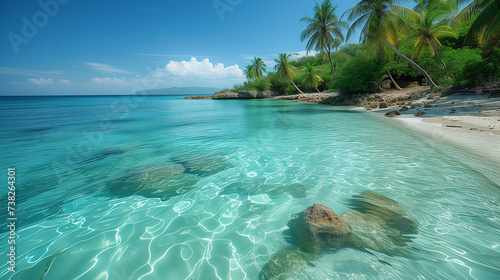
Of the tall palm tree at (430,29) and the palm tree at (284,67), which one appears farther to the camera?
the palm tree at (284,67)

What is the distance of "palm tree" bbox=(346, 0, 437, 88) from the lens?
688 inches

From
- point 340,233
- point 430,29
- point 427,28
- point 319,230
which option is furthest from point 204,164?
point 430,29

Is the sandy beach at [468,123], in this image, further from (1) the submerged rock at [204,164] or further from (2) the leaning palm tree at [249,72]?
(2) the leaning palm tree at [249,72]

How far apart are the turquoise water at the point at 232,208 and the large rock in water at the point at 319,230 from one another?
0.16 m

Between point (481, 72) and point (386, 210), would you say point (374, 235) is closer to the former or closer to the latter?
point (386, 210)

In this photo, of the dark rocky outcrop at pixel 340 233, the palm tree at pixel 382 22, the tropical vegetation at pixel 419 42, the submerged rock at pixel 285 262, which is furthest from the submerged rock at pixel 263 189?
the palm tree at pixel 382 22

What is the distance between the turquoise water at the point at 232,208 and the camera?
2254 millimetres

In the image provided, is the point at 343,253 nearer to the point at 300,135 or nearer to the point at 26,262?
the point at 26,262

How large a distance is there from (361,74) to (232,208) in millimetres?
25453

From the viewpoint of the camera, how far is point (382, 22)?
18.2 m

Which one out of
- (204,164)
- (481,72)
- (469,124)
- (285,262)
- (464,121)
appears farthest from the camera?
(481,72)

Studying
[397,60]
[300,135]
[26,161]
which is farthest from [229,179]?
[397,60]

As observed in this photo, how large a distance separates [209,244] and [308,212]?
1.48 meters

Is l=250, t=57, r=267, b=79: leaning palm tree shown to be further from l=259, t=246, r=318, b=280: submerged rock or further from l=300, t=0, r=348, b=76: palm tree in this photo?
l=259, t=246, r=318, b=280: submerged rock
